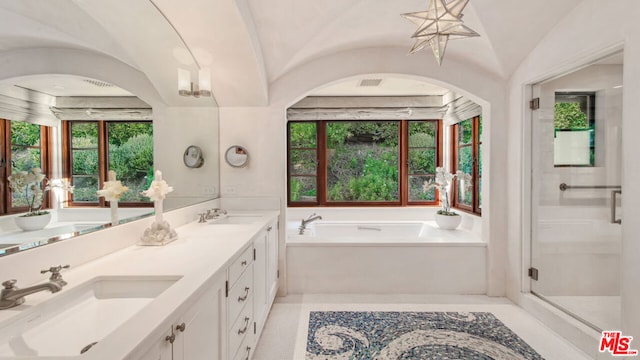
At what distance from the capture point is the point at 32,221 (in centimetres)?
111

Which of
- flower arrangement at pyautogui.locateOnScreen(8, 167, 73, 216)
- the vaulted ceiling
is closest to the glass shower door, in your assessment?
the vaulted ceiling

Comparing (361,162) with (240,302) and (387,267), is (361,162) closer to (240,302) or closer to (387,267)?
(387,267)

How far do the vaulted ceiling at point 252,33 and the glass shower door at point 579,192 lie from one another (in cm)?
54

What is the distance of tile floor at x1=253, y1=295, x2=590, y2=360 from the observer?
6.84ft

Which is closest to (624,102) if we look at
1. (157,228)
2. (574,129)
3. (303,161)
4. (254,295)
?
(574,129)

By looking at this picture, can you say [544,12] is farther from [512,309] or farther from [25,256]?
[25,256]

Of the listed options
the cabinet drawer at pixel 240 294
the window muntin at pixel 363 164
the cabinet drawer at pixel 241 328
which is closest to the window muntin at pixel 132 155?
the cabinet drawer at pixel 240 294

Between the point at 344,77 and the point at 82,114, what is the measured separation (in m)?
2.21

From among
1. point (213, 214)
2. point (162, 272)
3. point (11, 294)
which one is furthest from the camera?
point (213, 214)

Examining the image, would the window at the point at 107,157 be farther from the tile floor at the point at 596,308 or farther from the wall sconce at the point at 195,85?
the tile floor at the point at 596,308

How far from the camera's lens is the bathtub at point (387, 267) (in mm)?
3004

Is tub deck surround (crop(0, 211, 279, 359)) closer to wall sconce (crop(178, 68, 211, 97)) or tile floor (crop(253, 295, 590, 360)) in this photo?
tile floor (crop(253, 295, 590, 360))

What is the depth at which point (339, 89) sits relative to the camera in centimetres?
394

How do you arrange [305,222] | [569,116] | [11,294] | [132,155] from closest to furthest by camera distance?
[11,294] < [132,155] < [569,116] < [305,222]
